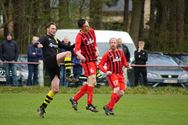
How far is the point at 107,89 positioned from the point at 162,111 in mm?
7861

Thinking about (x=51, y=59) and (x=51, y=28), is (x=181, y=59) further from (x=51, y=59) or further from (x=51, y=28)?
(x=51, y=59)

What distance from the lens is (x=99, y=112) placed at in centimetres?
1856

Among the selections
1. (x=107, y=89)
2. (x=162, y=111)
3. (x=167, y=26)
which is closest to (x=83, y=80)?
(x=107, y=89)

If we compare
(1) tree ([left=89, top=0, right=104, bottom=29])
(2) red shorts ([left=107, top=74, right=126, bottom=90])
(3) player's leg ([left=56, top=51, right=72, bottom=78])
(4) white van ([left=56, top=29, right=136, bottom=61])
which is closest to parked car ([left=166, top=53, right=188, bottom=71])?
(4) white van ([left=56, top=29, right=136, bottom=61])

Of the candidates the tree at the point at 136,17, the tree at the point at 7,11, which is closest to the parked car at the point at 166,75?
the tree at the point at 7,11

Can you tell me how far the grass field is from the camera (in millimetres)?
15898

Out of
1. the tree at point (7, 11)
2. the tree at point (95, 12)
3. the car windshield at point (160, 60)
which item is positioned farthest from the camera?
the tree at point (95, 12)

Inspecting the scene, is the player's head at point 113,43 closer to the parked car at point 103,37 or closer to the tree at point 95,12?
the parked car at point 103,37

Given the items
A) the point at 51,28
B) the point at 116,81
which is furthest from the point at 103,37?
the point at 51,28

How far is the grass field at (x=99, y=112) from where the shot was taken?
15.9 m

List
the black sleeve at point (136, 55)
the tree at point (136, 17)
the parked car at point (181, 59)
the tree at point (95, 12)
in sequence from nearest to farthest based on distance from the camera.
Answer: the black sleeve at point (136, 55) < the parked car at point (181, 59) < the tree at point (136, 17) < the tree at point (95, 12)

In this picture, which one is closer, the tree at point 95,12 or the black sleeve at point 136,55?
the black sleeve at point 136,55

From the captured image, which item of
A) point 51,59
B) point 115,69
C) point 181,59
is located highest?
point 51,59

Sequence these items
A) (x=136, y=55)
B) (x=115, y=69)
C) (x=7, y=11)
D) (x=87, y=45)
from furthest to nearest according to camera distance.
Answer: (x=7, y=11)
(x=136, y=55)
(x=115, y=69)
(x=87, y=45)
